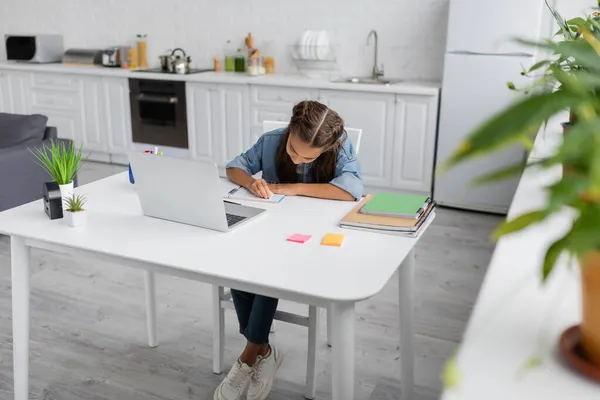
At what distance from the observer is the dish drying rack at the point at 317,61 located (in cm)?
514

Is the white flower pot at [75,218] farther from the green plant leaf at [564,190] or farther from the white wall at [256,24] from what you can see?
the white wall at [256,24]

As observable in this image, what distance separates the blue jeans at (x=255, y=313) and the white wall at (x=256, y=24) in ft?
10.7

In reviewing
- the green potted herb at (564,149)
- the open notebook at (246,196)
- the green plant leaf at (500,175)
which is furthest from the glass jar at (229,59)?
the green plant leaf at (500,175)

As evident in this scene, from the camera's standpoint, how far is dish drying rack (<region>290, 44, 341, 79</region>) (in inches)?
202

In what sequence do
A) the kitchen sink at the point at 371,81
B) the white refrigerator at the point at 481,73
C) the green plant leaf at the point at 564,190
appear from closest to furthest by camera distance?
the green plant leaf at the point at 564,190, the white refrigerator at the point at 481,73, the kitchen sink at the point at 371,81

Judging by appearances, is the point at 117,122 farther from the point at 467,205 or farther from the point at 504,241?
the point at 504,241

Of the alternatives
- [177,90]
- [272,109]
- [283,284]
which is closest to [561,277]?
[283,284]

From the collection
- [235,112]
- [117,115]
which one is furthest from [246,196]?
[117,115]

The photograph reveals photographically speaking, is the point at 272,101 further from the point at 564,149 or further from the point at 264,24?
the point at 564,149

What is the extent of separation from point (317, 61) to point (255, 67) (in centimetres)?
52

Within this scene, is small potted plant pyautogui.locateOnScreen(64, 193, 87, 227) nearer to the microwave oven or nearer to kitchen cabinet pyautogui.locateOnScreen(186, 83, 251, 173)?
kitchen cabinet pyautogui.locateOnScreen(186, 83, 251, 173)

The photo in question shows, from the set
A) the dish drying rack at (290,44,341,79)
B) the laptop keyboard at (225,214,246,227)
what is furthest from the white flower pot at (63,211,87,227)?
the dish drying rack at (290,44,341,79)

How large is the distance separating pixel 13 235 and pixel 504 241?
142cm

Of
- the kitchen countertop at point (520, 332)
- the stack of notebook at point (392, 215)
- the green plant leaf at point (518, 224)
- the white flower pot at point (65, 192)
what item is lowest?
the stack of notebook at point (392, 215)
